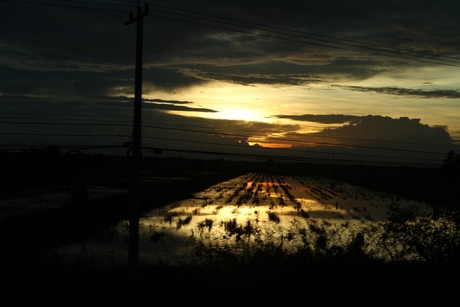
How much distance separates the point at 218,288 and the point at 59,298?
404 cm

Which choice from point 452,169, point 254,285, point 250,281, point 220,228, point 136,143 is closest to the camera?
point 254,285

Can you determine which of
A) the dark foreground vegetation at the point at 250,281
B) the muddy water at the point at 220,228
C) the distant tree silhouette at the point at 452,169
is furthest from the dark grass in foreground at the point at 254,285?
the distant tree silhouette at the point at 452,169

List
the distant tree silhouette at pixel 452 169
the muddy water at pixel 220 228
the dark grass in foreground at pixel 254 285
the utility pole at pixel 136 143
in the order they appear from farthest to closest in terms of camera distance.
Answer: the distant tree silhouette at pixel 452 169 < the muddy water at pixel 220 228 < the utility pole at pixel 136 143 < the dark grass in foreground at pixel 254 285

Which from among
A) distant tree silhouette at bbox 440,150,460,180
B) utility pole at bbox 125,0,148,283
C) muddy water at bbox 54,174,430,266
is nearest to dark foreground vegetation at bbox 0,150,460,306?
utility pole at bbox 125,0,148,283

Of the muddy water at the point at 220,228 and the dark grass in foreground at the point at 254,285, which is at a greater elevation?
the dark grass in foreground at the point at 254,285

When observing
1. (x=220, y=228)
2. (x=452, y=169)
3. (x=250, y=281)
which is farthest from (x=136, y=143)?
A: (x=452, y=169)

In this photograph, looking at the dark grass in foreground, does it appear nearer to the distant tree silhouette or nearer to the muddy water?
the muddy water

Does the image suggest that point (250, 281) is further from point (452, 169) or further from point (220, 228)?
point (452, 169)

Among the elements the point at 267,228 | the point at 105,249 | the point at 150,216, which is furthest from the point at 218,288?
the point at 150,216

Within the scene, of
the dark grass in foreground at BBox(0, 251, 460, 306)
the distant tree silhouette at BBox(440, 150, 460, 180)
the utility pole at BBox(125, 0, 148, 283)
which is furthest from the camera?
the distant tree silhouette at BBox(440, 150, 460, 180)

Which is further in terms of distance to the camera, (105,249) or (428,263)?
(105,249)

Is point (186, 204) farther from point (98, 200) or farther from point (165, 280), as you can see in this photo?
point (165, 280)

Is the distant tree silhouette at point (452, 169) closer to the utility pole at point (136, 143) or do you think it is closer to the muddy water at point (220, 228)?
the muddy water at point (220, 228)

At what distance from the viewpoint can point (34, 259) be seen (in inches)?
584
